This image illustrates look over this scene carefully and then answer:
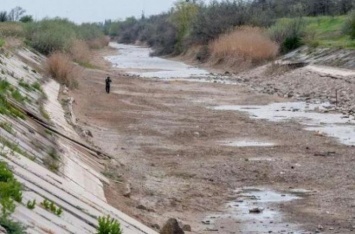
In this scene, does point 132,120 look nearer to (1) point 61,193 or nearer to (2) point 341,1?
(1) point 61,193

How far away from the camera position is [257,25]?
7569 cm

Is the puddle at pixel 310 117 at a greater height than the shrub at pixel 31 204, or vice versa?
the shrub at pixel 31 204

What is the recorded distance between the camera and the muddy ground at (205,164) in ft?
50.0

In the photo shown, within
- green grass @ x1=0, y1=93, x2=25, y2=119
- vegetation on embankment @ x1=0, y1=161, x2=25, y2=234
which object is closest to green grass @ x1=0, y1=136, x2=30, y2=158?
green grass @ x1=0, y1=93, x2=25, y2=119

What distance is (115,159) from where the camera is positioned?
20.5m

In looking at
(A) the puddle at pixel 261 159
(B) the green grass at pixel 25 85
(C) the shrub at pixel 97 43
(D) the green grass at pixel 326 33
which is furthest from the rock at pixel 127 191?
(C) the shrub at pixel 97 43

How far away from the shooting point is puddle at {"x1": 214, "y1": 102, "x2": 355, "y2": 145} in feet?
86.5

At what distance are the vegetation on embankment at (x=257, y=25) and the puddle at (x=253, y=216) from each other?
116 feet

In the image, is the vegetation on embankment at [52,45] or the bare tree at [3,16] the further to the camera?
the bare tree at [3,16]

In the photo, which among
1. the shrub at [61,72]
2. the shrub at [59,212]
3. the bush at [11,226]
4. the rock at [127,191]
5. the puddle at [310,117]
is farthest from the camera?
the shrub at [61,72]

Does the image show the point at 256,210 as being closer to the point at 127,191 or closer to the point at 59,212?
the point at 127,191

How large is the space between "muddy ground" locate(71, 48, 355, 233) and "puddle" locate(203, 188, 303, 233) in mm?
83

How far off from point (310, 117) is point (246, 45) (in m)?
34.4

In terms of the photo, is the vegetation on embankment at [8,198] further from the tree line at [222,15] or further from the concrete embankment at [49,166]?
the tree line at [222,15]
